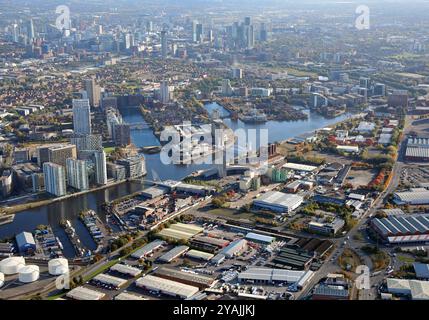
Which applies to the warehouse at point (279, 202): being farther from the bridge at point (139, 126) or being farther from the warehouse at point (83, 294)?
the bridge at point (139, 126)

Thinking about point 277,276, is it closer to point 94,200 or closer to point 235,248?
point 235,248

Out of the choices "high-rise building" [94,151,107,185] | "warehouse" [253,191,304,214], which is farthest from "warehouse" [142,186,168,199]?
"warehouse" [253,191,304,214]

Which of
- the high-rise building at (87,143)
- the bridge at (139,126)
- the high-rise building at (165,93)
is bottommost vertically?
the bridge at (139,126)

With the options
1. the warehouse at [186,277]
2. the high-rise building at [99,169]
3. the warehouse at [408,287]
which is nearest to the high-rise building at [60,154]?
the high-rise building at [99,169]

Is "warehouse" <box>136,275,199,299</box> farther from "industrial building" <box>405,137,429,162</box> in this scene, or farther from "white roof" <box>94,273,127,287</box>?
"industrial building" <box>405,137,429,162</box>

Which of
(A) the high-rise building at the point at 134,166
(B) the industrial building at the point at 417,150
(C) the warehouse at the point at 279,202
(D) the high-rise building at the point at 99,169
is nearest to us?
(C) the warehouse at the point at 279,202
